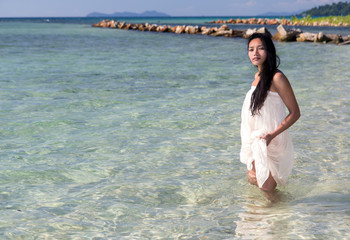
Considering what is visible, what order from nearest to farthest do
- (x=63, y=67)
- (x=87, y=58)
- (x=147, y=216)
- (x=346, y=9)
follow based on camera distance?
(x=147, y=216) → (x=63, y=67) → (x=87, y=58) → (x=346, y=9)

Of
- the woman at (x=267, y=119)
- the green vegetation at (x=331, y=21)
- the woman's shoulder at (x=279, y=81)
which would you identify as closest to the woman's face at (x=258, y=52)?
the woman at (x=267, y=119)

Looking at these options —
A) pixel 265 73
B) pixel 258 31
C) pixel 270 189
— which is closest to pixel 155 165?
pixel 270 189

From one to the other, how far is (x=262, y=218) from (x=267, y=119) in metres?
0.84

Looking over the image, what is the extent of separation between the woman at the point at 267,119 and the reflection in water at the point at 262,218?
0.18m

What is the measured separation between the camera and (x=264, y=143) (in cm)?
384

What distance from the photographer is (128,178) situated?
4977 millimetres

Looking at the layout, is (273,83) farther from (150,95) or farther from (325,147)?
(150,95)

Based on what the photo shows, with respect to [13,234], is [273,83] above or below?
above

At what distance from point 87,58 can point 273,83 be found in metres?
15.9

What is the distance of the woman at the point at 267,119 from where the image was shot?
3.81 meters

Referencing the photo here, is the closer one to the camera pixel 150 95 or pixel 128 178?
pixel 128 178

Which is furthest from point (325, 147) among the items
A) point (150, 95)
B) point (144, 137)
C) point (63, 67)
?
point (63, 67)

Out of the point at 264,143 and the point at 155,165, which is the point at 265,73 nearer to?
the point at 264,143

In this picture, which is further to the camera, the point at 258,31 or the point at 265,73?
the point at 258,31
